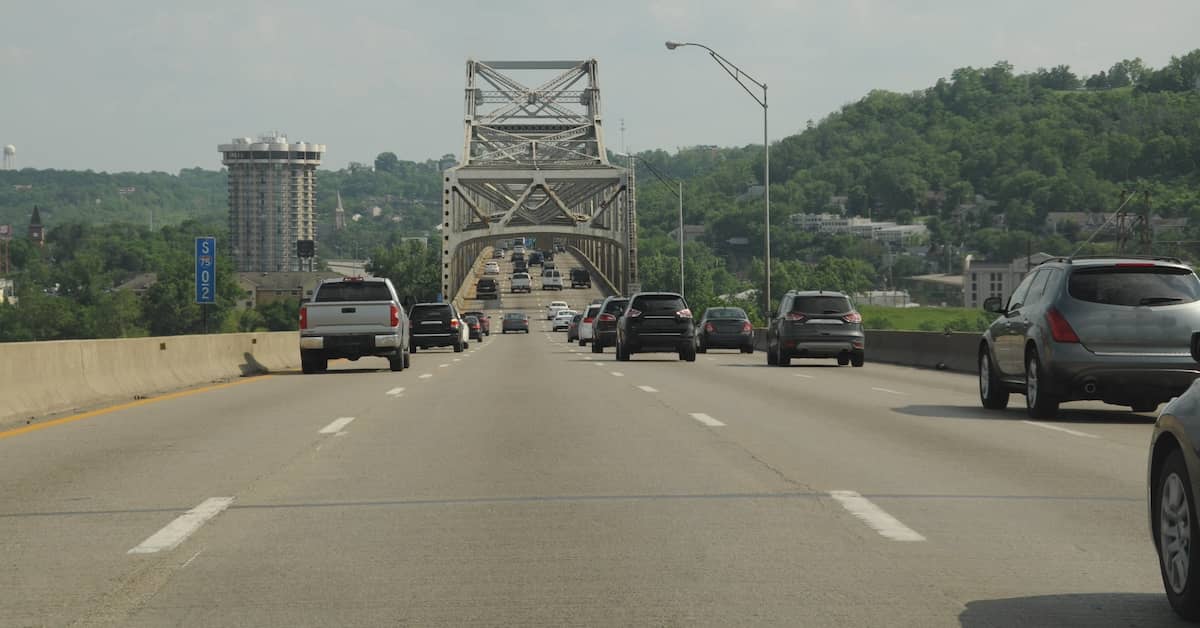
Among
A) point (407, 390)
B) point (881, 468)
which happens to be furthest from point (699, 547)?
point (407, 390)

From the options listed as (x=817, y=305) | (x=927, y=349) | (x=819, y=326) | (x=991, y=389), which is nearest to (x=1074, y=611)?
(x=991, y=389)

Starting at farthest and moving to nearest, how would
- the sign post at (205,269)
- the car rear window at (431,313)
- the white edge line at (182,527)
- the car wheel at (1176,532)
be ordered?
the car rear window at (431,313) < the sign post at (205,269) < the white edge line at (182,527) < the car wheel at (1176,532)

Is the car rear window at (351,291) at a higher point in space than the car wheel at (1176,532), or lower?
higher

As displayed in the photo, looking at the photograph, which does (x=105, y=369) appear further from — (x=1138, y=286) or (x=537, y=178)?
(x=537, y=178)

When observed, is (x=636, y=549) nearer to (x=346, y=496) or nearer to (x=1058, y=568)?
(x=1058, y=568)

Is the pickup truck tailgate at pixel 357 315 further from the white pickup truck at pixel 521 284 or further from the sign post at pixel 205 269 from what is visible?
the white pickup truck at pixel 521 284

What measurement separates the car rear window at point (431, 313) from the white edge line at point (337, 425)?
2856 cm

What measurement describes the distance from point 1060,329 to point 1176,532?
10271 mm

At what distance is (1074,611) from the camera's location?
6.38 metres

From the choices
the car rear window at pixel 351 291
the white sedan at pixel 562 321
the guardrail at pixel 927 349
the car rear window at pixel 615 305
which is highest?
the car rear window at pixel 351 291

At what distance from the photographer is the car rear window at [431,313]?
1790 inches

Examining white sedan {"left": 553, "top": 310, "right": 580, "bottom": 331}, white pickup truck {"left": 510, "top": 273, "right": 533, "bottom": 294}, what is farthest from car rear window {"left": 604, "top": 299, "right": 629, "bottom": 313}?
white pickup truck {"left": 510, "top": 273, "right": 533, "bottom": 294}

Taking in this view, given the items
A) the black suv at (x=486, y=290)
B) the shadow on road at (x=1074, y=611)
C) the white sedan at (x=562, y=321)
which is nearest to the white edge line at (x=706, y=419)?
the shadow on road at (x=1074, y=611)

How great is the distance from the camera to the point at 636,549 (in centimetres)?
792
